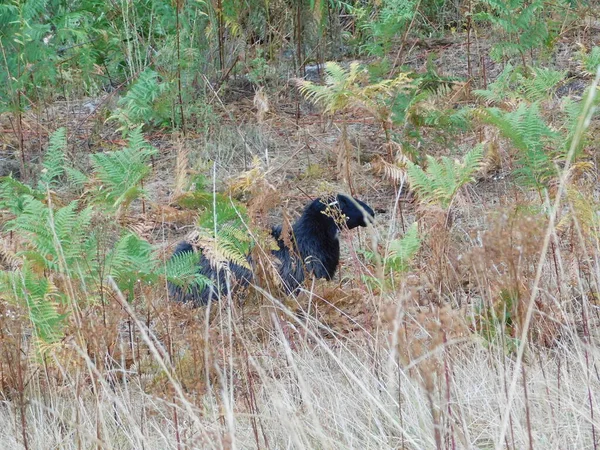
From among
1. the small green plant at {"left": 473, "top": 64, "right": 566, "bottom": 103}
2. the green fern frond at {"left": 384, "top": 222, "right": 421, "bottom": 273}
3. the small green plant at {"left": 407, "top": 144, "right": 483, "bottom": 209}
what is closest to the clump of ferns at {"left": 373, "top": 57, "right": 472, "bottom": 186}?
the small green plant at {"left": 473, "top": 64, "right": 566, "bottom": 103}

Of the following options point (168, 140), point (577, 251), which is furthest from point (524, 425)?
point (168, 140)

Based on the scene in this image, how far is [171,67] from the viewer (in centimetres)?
812

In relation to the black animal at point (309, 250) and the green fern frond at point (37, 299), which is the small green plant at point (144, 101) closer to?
the black animal at point (309, 250)

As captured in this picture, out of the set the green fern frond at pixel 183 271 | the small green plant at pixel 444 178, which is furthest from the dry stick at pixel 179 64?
the green fern frond at pixel 183 271

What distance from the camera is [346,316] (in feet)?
14.7

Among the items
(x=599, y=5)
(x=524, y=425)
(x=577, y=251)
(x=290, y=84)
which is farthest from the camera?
(x=599, y=5)

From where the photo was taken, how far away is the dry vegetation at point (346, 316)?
2.94 meters

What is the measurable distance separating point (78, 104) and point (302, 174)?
3.17 metres

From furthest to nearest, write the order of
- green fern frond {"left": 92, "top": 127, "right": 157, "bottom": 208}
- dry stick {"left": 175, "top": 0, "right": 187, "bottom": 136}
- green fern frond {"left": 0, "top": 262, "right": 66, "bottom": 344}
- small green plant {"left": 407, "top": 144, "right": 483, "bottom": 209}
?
dry stick {"left": 175, "top": 0, "right": 187, "bottom": 136}, green fern frond {"left": 92, "top": 127, "right": 157, "bottom": 208}, small green plant {"left": 407, "top": 144, "right": 483, "bottom": 209}, green fern frond {"left": 0, "top": 262, "right": 66, "bottom": 344}

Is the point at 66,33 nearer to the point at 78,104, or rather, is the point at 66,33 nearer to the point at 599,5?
the point at 78,104

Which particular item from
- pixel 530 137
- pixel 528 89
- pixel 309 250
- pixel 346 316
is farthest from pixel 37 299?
pixel 528 89

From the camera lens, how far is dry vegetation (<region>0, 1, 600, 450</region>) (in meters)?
2.94

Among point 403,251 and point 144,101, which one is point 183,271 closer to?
point 403,251

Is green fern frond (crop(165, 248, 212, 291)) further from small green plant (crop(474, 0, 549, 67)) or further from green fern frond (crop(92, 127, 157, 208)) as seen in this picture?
small green plant (crop(474, 0, 549, 67))
